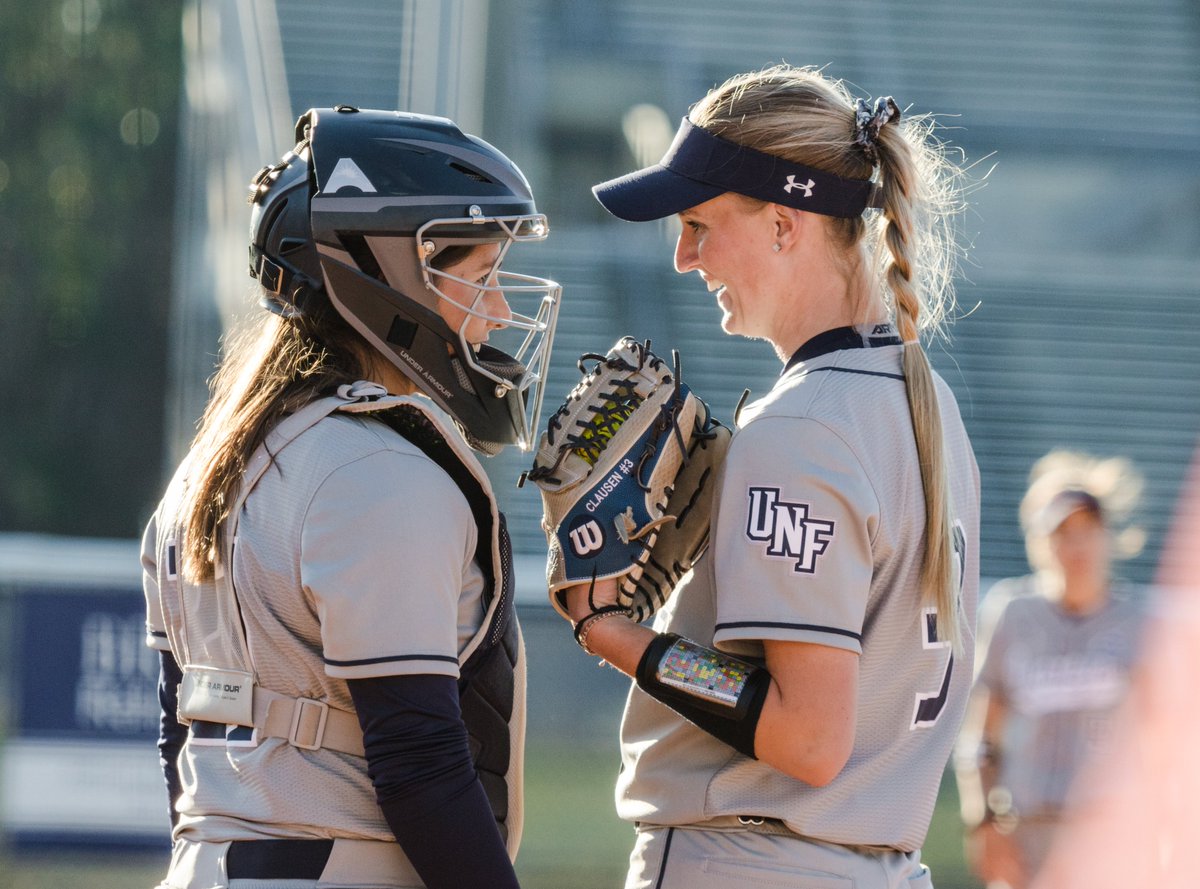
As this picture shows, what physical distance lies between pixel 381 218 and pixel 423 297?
0.14 metres

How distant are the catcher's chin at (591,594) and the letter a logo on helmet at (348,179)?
0.73m

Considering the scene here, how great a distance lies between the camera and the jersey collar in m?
2.43

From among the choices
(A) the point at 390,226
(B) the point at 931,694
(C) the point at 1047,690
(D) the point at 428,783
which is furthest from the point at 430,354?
(C) the point at 1047,690

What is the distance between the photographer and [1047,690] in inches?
205

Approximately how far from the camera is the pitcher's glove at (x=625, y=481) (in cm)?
245

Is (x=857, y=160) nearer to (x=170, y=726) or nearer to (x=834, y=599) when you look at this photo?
(x=834, y=599)

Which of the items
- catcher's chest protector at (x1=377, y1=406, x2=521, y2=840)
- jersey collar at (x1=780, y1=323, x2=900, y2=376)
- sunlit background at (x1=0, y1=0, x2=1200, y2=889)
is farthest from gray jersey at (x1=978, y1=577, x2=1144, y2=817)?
sunlit background at (x1=0, y1=0, x2=1200, y2=889)

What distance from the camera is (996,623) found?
17.6 feet

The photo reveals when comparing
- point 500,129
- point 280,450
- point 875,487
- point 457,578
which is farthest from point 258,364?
point 500,129

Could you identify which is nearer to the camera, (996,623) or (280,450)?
(280,450)

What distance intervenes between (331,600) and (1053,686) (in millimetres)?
3797

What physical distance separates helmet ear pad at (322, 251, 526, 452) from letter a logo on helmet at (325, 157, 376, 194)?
115 millimetres

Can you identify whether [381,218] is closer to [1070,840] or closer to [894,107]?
[894,107]

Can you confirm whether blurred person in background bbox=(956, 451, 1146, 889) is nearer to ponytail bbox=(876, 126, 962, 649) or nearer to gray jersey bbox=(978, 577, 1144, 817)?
gray jersey bbox=(978, 577, 1144, 817)
